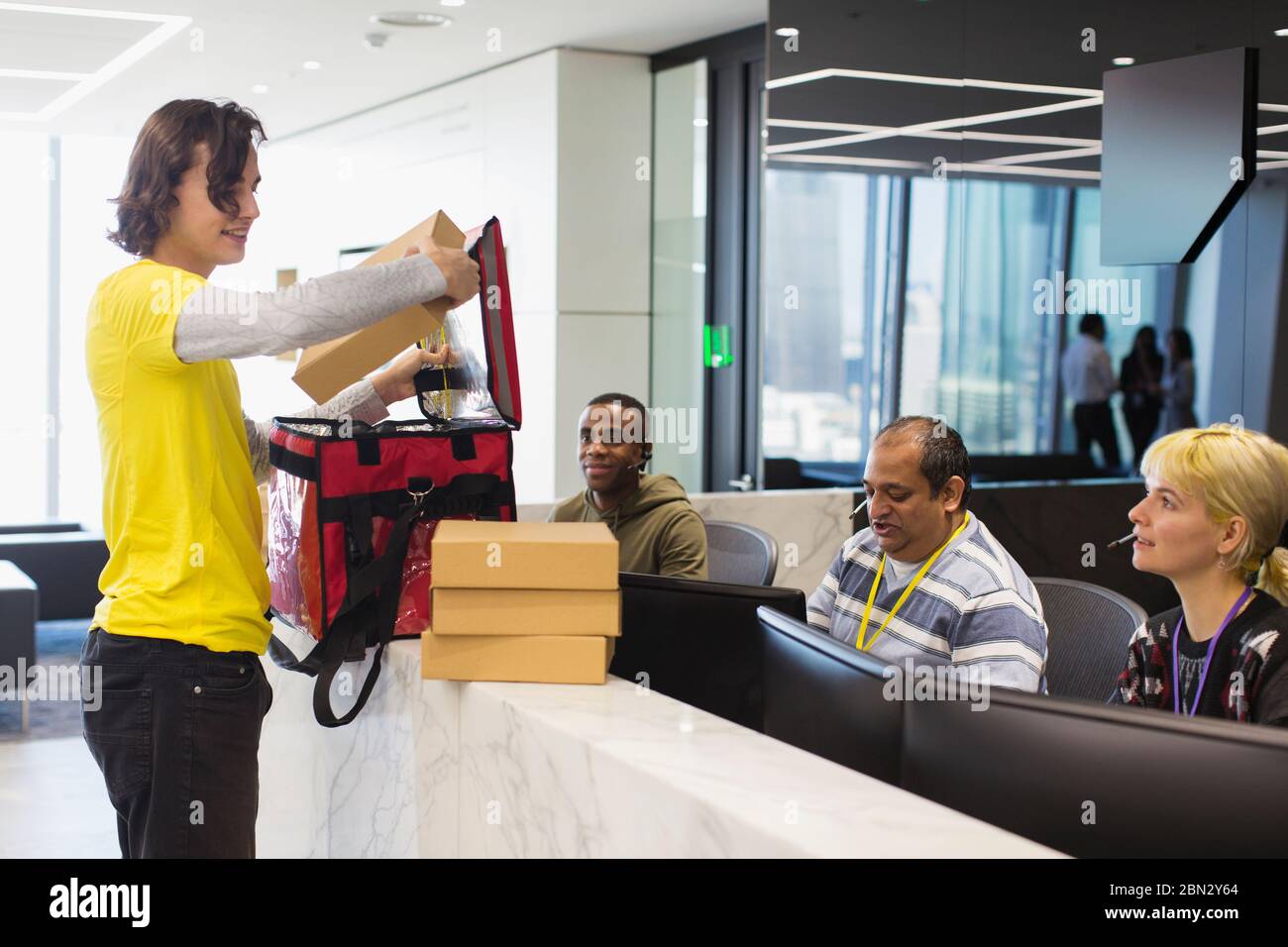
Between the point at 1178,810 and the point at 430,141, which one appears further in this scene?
the point at 430,141

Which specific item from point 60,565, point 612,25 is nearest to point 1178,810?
point 612,25

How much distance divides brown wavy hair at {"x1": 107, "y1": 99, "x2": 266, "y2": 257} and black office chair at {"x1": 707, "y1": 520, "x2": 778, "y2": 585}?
6.65 ft

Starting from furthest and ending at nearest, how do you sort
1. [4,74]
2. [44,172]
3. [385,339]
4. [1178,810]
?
[44,172]
[4,74]
[385,339]
[1178,810]

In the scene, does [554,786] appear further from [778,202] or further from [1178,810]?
[778,202]

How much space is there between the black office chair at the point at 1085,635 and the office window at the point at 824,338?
122 inches

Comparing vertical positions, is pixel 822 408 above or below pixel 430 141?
below

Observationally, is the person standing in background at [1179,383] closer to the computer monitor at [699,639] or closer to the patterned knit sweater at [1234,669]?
the patterned knit sweater at [1234,669]

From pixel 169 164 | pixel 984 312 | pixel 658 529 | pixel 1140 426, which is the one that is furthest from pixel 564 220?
pixel 169 164

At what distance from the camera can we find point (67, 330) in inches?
406

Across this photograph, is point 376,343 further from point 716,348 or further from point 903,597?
point 716,348

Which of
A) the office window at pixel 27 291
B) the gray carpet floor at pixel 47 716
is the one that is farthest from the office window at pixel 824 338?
the office window at pixel 27 291

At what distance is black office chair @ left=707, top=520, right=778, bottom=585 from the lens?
3641 millimetres

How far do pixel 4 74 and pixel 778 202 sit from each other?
464cm

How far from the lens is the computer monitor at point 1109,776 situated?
1128 mm
